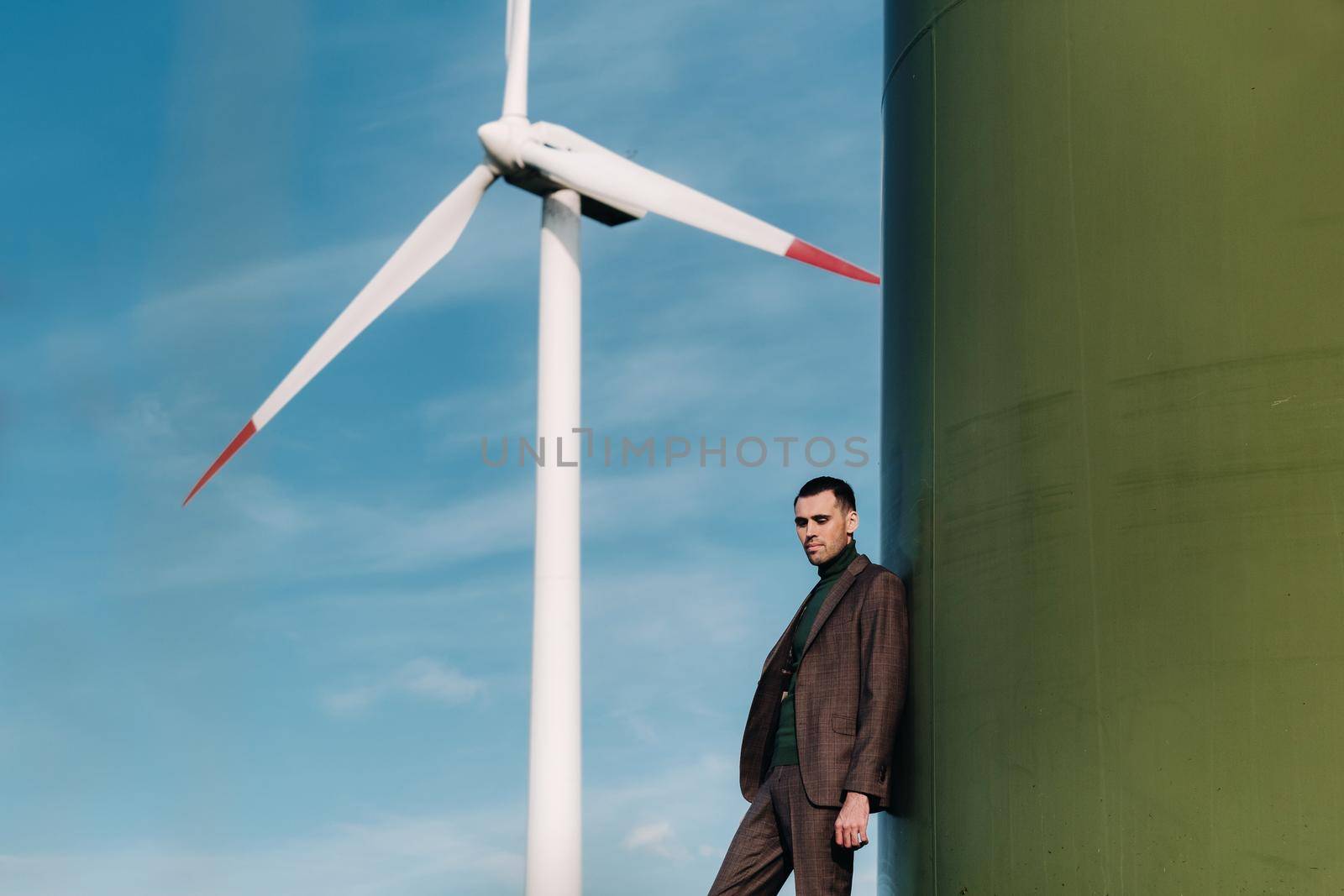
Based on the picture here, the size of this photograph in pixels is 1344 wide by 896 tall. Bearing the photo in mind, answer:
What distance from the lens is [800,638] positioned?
7.40m

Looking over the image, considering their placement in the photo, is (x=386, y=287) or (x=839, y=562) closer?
(x=839, y=562)

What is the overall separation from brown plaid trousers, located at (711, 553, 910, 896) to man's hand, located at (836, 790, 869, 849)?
0.05 m

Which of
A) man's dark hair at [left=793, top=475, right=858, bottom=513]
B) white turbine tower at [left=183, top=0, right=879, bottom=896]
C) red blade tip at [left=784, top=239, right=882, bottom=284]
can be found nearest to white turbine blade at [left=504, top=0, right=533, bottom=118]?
white turbine tower at [left=183, top=0, right=879, bottom=896]

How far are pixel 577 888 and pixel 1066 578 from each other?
65.1 feet

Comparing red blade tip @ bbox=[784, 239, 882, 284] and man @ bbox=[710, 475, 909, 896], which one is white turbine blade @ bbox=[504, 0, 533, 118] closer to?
red blade tip @ bbox=[784, 239, 882, 284]

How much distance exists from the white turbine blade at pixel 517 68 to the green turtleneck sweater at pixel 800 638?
19190 mm

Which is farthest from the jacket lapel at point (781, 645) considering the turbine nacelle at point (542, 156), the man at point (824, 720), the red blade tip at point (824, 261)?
the turbine nacelle at point (542, 156)

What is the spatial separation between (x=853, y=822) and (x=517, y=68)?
2060 cm

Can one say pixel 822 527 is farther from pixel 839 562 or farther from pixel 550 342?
pixel 550 342

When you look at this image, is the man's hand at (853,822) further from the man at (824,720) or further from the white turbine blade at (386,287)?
the white turbine blade at (386,287)

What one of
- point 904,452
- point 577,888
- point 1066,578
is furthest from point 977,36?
point 577,888

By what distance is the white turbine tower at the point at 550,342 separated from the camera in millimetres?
24125

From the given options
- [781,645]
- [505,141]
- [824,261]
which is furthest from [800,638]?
[505,141]

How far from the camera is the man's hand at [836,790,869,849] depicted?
6680mm
